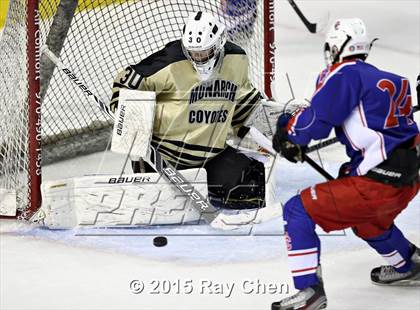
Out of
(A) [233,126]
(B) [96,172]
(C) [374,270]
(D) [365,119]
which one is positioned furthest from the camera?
(B) [96,172]

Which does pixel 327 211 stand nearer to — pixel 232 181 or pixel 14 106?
pixel 232 181

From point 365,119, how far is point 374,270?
621 millimetres

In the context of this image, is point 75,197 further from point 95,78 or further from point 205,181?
point 95,78

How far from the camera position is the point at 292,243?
315cm

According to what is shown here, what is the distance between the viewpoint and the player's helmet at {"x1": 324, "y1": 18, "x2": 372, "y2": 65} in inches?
124

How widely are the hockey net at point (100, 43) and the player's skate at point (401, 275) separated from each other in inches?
48.6

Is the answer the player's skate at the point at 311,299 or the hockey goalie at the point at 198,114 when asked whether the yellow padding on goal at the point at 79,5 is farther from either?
the player's skate at the point at 311,299

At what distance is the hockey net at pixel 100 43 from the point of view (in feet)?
14.7

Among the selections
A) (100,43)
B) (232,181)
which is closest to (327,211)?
(232,181)

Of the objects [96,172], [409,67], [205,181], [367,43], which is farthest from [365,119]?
[409,67]

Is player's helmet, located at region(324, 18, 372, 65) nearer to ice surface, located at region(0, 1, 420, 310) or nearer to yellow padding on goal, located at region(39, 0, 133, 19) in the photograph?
ice surface, located at region(0, 1, 420, 310)

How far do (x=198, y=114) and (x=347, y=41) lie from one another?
1.03 meters

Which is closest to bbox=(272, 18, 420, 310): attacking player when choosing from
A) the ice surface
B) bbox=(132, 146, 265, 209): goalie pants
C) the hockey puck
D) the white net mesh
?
the ice surface

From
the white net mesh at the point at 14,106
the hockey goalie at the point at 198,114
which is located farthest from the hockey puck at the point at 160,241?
the white net mesh at the point at 14,106
